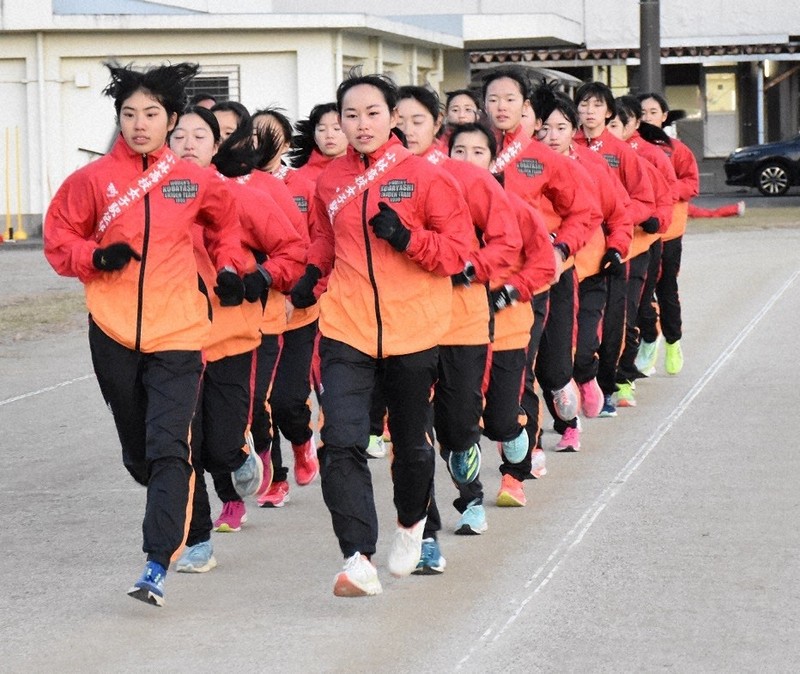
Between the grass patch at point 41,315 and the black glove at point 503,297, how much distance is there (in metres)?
10.0

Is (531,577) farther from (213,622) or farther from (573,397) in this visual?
(573,397)

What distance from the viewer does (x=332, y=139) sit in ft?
32.4

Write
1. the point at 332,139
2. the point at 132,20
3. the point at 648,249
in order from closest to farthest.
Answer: the point at 332,139 → the point at 648,249 → the point at 132,20

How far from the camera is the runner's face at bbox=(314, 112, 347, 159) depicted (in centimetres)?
984

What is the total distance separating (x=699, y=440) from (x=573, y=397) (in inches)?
36.2

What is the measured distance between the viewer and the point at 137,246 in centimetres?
673

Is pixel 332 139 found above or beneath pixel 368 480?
above

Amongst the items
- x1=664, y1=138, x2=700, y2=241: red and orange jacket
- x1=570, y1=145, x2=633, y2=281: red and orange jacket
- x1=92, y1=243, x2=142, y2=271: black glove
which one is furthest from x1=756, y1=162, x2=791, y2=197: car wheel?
x1=92, y1=243, x2=142, y2=271: black glove

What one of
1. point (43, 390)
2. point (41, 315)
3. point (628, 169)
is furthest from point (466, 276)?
point (41, 315)

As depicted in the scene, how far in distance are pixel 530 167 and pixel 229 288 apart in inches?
96.4

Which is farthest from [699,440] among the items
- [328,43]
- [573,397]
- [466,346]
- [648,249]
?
[328,43]

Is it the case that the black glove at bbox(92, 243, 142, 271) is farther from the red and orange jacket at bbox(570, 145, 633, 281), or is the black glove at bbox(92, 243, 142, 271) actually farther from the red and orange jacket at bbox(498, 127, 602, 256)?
the red and orange jacket at bbox(570, 145, 633, 281)

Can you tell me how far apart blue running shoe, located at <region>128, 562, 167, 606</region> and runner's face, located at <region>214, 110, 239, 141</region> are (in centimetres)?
261

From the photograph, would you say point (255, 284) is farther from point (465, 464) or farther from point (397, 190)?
point (465, 464)
